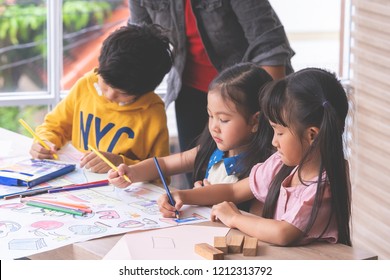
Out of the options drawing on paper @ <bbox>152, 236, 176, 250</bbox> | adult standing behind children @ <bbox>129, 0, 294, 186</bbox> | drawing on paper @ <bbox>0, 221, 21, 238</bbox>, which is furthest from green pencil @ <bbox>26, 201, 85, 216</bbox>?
adult standing behind children @ <bbox>129, 0, 294, 186</bbox>

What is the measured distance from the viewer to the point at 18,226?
170cm

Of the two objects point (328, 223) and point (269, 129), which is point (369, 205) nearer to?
point (269, 129)

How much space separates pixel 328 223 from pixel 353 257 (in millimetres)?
97

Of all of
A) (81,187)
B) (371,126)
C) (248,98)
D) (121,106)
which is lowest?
(371,126)

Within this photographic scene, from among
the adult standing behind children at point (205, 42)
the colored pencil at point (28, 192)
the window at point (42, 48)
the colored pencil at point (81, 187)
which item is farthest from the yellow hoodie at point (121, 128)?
the window at point (42, 48)

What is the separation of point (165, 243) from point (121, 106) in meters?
0.84

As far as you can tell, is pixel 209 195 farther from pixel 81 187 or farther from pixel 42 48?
pixel 42 48

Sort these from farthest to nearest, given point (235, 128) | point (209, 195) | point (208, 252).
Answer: point (235, 128) < point (209, 195) < point (208, 252)

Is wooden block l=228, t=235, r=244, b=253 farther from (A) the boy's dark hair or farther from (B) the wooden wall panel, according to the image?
(B) the wooden wall panel

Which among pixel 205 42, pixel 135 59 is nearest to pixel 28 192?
pixel 135 59

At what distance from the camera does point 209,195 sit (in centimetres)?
188

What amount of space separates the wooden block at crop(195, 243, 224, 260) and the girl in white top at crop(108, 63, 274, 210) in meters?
0.47

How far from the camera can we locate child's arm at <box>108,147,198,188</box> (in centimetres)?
199

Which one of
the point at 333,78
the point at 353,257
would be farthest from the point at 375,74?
the point at 353,257
